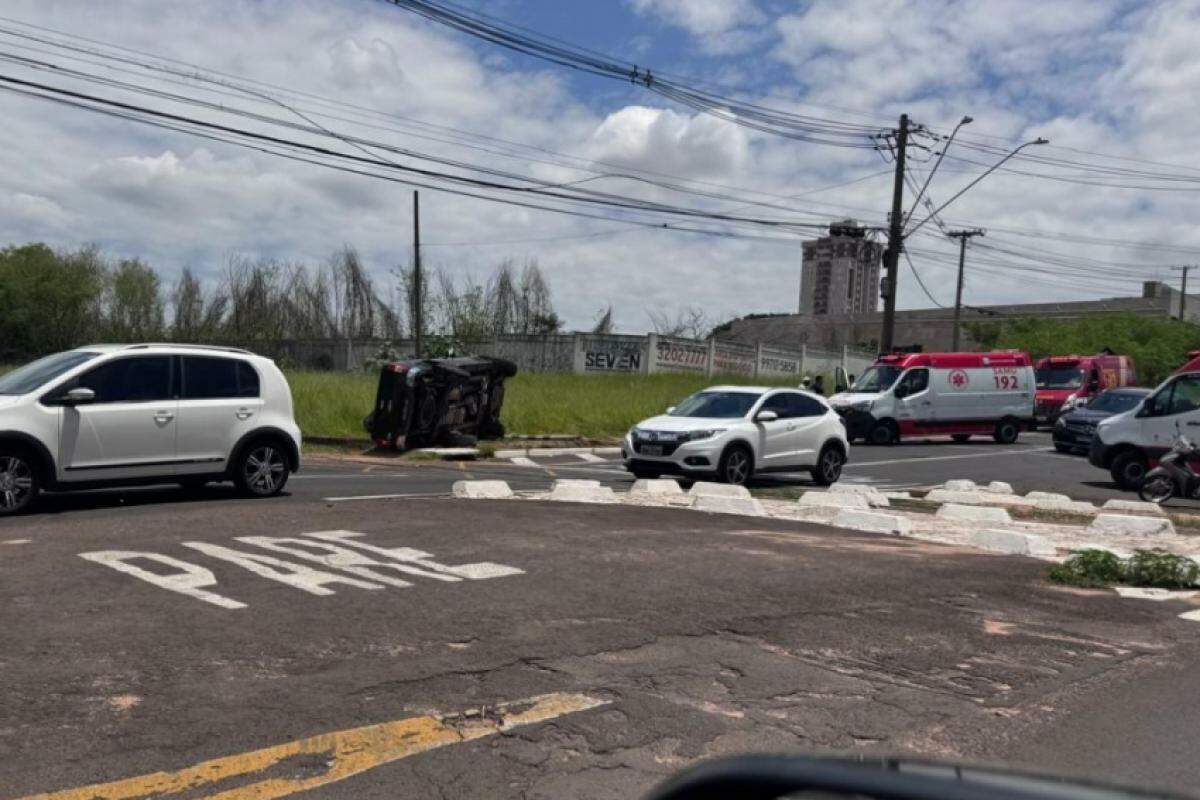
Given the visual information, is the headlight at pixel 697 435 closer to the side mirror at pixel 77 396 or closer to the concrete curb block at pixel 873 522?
the concrete curb block at pixel 873 522

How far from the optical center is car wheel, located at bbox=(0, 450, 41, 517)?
10828 millimetres

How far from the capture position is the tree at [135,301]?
4862 centimetres

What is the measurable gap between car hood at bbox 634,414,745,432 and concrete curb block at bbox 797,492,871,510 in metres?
2.55

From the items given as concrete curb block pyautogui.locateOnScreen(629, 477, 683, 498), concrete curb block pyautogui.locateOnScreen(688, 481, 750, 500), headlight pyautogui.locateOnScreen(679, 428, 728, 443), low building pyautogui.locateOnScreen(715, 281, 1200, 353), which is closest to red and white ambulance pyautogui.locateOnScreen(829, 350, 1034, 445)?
headlight pyautogui.locateOnScreen(679, 428, 728, 443)

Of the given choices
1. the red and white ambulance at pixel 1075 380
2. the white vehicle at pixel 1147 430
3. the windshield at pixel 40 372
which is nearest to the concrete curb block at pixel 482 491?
the windshield at pixel 40 372

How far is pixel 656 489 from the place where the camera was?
1529cm

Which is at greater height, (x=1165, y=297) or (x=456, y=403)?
(x=1165, y=297)

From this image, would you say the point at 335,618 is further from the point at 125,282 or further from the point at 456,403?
the point at 125,282

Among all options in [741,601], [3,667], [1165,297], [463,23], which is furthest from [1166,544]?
[1165,297]

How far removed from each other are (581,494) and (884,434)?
16.9 m

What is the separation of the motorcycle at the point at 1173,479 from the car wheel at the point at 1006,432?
13.6m

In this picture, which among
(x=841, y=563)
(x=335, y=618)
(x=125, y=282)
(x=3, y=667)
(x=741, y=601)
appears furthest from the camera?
(x=125, y=282)

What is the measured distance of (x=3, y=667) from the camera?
18.1 ft

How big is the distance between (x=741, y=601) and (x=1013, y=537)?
4.57 meters
